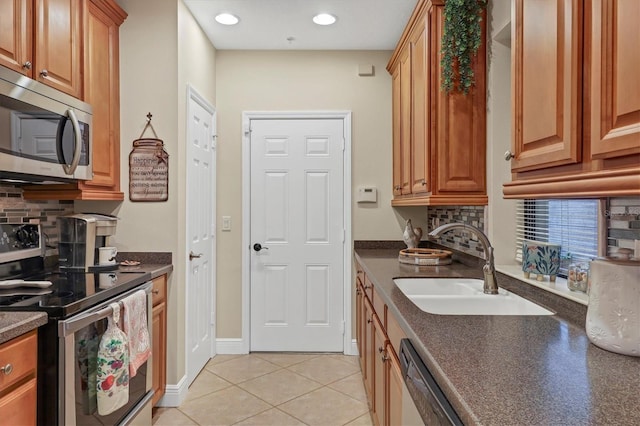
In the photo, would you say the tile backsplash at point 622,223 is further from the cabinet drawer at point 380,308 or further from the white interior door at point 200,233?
the white interior door at point 200,233

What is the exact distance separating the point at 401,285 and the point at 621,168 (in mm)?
1344

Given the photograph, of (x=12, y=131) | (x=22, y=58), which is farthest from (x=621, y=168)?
(x=22, y=58)

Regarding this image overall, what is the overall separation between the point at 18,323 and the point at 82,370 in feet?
1.40

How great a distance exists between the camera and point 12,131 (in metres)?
1.70

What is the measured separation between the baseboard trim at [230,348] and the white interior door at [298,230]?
93 mm

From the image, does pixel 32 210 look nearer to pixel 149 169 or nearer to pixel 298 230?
pixel 149 169

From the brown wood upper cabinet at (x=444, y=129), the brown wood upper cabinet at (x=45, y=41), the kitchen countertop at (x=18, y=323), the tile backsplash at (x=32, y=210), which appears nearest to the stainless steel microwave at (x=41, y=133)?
the brown wood upper cabinet at (x=45, y=41)

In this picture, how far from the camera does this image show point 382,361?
1898 mm

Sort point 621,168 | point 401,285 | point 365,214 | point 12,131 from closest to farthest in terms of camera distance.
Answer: point 621,168 < point 12,131 < point 401,285 < point 365,214

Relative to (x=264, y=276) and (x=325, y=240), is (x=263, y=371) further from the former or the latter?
(x=325, y=240)

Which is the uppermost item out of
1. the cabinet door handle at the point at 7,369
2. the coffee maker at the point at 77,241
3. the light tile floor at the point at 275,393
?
the coffee maker at the point at 77,241

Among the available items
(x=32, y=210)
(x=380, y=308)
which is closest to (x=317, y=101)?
(x=380, y=308)

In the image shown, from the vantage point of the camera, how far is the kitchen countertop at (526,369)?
2.38 ft

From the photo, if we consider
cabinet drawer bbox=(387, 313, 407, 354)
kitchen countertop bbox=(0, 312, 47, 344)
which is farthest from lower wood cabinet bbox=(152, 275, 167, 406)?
cabinet drawer bbox=(387, 313, 407, 354)
